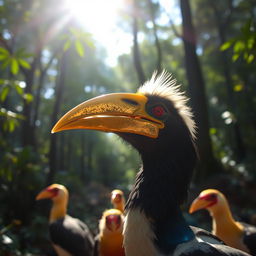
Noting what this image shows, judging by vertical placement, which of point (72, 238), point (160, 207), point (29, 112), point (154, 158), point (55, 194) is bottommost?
point (72, 238)

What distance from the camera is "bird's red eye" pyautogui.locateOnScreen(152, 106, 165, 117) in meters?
2.46

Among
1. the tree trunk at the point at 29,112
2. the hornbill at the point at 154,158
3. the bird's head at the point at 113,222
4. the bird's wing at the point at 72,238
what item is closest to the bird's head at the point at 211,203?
the bird's head at the point at 113,222

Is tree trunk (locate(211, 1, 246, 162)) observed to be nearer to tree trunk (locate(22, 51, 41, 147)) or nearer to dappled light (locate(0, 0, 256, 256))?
dappled light (locate(0, 0, 256, 256))

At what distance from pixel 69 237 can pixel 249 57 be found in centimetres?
403

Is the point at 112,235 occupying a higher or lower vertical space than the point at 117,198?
lower

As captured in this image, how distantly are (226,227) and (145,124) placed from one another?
2578 millimetres

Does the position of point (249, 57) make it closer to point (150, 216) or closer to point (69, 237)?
point (150, 216)

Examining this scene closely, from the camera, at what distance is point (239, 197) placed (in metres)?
8.45

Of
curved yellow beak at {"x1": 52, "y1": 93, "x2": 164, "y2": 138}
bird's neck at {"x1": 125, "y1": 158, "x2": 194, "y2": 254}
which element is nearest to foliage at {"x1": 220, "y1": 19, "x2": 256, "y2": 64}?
curved yellow beak at {"x1": 52, "y1": 93, "x2": 164, "y2": 138}

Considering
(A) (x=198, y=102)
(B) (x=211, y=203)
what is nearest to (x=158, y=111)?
(B) (x=211, y=203)

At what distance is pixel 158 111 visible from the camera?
2.48 m

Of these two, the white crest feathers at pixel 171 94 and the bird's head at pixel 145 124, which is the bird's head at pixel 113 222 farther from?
the white crest feathers at pixel 171 94

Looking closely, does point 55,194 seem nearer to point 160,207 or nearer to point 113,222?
point 113,222

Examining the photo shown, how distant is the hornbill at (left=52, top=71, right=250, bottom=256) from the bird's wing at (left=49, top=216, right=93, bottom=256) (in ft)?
9.83
